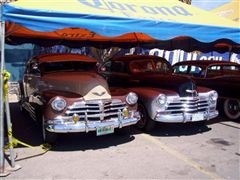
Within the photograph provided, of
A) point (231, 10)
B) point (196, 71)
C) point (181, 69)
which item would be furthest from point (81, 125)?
point (231, 10)

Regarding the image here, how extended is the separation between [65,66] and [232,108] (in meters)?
4.80

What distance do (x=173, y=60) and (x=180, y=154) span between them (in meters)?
12.8

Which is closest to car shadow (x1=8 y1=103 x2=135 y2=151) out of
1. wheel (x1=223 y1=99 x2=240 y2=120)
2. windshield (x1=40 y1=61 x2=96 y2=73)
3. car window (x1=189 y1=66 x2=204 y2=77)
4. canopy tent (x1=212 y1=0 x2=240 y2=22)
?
windshield (x1=40 y1=61 x2=96 y2=73)

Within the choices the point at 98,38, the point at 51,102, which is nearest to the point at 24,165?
the point at 51,102

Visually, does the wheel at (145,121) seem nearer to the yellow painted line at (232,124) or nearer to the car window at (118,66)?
the car window at (118,66)

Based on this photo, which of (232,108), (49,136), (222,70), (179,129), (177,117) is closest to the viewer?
(49,136)

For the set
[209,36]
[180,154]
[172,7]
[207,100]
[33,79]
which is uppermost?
[172,7]

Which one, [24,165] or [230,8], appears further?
[230,8]

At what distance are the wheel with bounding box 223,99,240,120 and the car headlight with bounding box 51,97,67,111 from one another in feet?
17.0

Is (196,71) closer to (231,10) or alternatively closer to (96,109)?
(96,109)

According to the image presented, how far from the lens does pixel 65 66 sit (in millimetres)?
7816

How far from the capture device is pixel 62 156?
576 centimetres

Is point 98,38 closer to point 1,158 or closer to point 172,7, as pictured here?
point 172,7

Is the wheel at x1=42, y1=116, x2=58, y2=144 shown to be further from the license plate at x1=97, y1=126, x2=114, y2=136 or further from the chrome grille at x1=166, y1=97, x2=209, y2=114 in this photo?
the chrome grille at x1=166, y1=97, x2=209, y2=114
